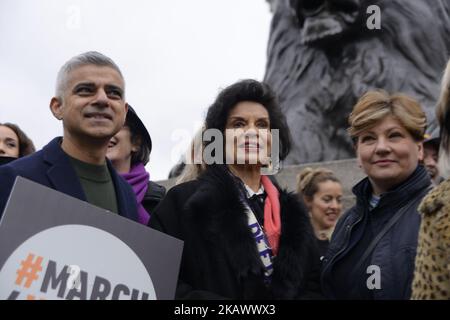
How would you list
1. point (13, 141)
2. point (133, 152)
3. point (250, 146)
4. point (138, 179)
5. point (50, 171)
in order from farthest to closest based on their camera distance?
point (13, 141), point (133, 152), point (138, 179), point (250, 146), point (50, 171)

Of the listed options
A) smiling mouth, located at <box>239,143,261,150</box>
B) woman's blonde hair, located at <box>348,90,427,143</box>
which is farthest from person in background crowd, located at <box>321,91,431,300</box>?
smiling mouth, located at <box>239,143,261,150</box>

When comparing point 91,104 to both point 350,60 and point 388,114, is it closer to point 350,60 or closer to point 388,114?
point 388,114

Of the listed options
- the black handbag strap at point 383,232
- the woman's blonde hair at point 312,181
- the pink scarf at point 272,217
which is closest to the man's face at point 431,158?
the woman's blonde hair at point 312,181

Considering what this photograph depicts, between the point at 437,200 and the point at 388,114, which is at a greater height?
the point at 388,114

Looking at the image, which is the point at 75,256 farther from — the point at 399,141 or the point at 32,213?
the point at 399,141

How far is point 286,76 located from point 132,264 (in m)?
8.91

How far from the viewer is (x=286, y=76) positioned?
39.6 ft

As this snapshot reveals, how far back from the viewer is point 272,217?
398cm

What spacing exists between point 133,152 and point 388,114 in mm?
1761

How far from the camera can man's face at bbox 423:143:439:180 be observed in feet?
21.2

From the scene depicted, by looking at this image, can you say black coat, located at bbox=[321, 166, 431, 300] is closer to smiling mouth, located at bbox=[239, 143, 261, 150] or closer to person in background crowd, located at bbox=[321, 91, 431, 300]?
person in background crowd, located at bbox=[321, 91, 431, 300]

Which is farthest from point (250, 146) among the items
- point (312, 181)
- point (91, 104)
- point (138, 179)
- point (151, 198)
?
point (312, 181)

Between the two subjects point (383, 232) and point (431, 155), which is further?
point (431, 155)
